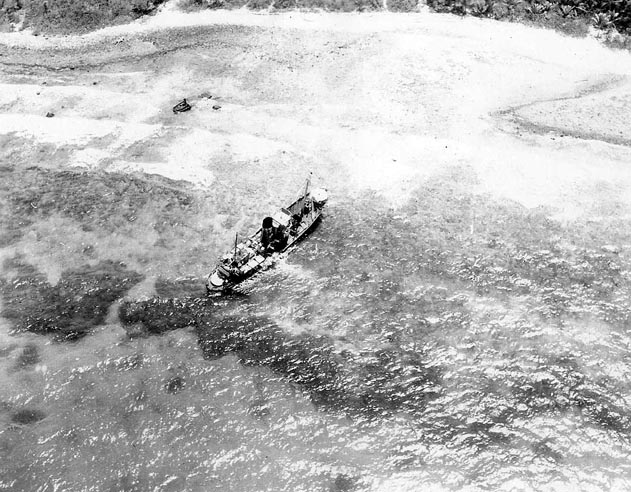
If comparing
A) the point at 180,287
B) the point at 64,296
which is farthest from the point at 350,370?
the point at 64,296

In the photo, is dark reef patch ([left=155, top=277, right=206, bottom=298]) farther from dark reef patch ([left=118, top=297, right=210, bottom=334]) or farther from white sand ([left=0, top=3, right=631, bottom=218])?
white sand ([left=0, top=3, right=631, bottom=218])

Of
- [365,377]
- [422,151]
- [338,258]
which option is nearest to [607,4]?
[422,151]

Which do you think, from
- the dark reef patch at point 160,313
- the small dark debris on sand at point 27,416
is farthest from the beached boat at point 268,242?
the small dark debris on sand at point 27,416

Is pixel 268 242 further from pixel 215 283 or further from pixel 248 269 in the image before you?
pixel 215 283

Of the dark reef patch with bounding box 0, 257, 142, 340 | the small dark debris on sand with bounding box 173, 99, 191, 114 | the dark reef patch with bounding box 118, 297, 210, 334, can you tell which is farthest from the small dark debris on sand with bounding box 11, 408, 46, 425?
the small dark debris on sand with bounding box 173, 99, 191, 114

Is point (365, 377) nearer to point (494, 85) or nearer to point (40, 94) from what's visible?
point (494, 85)

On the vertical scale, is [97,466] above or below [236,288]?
below
